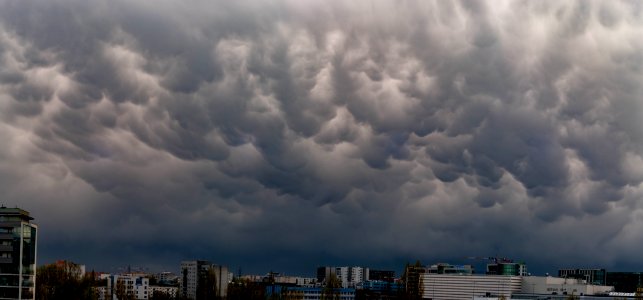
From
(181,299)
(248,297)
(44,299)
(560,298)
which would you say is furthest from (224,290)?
(560,298)

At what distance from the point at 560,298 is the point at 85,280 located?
10065 centimetres

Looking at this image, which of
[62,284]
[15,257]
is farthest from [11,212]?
[62,284]

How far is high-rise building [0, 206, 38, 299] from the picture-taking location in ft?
225

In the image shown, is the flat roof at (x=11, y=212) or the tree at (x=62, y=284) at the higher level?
the flat roof at (x=11, y=212)

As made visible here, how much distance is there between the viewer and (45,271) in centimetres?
12812

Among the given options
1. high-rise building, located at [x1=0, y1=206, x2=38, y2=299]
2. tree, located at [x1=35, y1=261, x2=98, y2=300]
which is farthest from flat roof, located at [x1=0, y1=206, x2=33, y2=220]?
tree, located at [x1=35, y1=261, x2=98, y2=300]

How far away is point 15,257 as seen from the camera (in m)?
68.9

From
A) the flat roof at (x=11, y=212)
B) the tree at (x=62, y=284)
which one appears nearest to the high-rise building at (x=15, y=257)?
the flat roof at (x=11, y=212)

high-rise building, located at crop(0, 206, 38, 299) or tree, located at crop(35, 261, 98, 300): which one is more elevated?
high-rise building, located at crop(0, 206, 38, 299)

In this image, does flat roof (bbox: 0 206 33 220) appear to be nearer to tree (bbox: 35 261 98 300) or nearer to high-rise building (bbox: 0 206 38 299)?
high-rise building (bbox: 0 206 38 299)

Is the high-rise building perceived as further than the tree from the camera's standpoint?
No

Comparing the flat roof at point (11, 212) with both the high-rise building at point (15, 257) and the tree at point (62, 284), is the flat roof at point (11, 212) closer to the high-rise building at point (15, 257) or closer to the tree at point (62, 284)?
the high-rise building at point (15, 257)

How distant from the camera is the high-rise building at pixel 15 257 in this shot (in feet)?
225

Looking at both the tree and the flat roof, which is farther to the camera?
the tree
